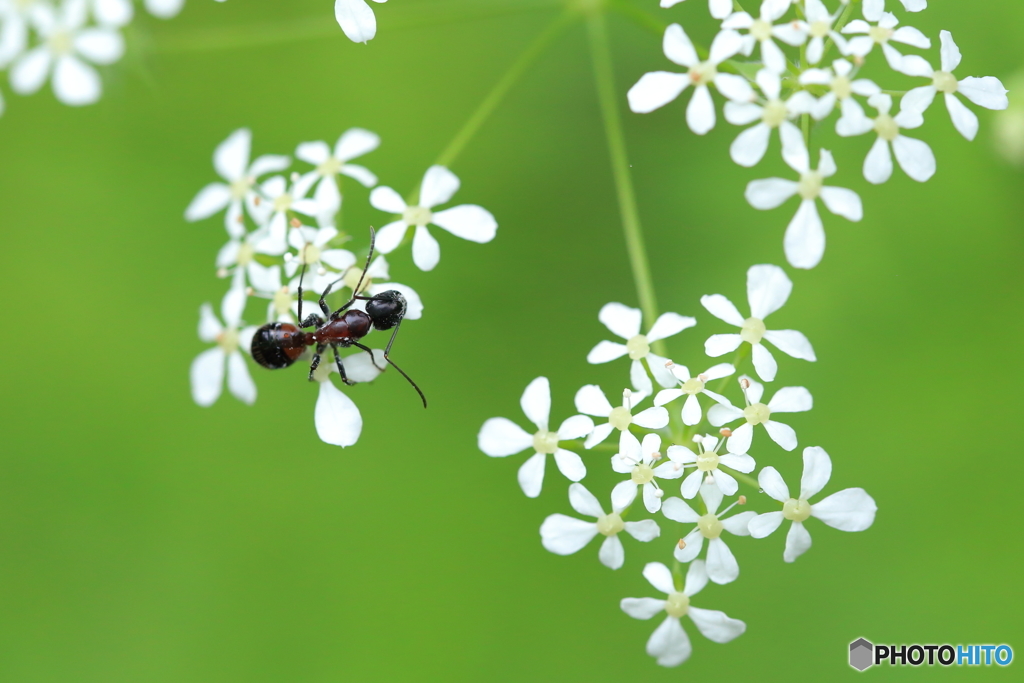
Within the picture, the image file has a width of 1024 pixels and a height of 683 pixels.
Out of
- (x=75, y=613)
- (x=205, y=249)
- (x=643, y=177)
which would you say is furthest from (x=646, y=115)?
(x=75, y=613)

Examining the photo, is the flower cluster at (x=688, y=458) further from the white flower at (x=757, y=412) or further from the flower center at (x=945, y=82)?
the flower center at (x=945, y=82)

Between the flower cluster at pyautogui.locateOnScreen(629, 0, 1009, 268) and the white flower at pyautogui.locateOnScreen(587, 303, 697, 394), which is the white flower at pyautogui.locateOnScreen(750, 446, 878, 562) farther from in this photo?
the flower cluster at pyautogui.locateOnScreen(629, 0, 1009, 268)

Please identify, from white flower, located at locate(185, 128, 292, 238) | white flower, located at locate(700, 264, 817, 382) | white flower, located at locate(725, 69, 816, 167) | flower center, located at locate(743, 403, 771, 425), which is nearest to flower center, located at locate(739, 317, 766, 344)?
white flower, located at locate(700, 264, 817, 382)

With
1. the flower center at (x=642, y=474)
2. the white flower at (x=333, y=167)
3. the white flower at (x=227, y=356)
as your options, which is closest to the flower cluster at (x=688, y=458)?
the flower center at (x=642, y=474)

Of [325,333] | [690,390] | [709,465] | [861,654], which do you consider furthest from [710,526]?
[861,654]

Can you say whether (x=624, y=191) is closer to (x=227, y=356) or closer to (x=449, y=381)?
(x=449, y=381)

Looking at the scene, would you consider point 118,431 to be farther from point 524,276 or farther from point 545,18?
point 545,18
